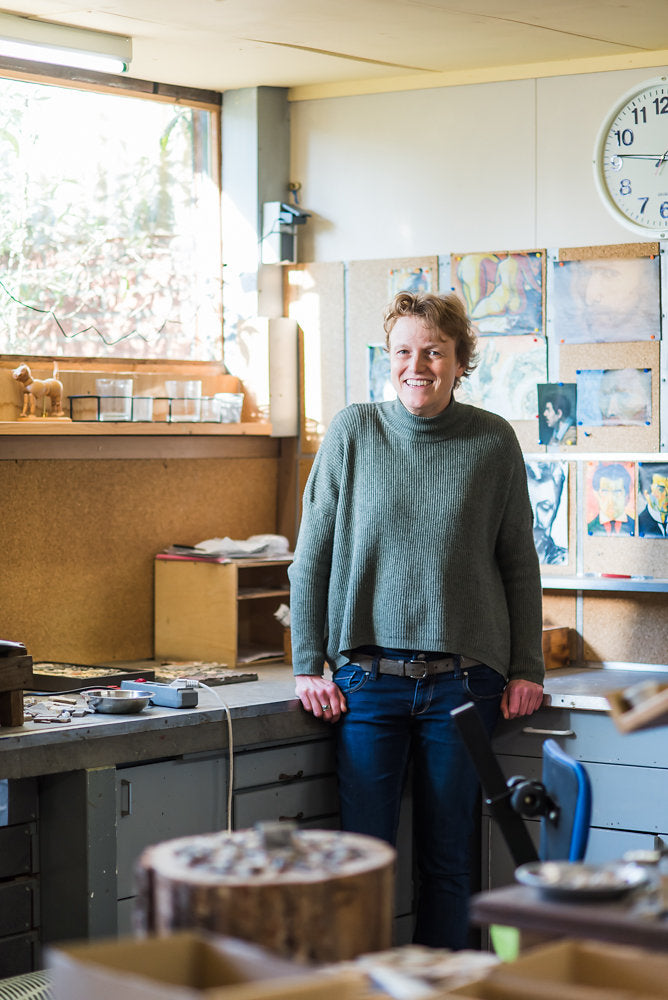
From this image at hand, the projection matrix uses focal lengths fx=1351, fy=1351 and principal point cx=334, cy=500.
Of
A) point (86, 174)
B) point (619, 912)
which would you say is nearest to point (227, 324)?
point (86, 174)

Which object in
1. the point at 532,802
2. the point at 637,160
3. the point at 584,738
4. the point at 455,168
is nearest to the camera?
the point at 532,802

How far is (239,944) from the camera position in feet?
4.66

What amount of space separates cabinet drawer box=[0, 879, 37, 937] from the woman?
729mm

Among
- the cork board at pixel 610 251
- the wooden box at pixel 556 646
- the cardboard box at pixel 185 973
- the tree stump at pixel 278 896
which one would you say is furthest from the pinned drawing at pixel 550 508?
the cardboard box at pixel 185 973

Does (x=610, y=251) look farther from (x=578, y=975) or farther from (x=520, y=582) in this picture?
(x=578, y=975)

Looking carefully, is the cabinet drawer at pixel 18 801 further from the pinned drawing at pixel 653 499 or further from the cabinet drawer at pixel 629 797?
the pinned drawing at pixel 653 499

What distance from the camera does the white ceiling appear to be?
3205 millimetres

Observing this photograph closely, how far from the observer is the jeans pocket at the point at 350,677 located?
10.2 feet

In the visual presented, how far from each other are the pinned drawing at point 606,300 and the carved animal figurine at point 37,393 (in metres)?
1.38

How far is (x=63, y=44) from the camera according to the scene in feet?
11.0

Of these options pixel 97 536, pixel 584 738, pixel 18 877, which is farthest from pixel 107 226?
pixel 584 738

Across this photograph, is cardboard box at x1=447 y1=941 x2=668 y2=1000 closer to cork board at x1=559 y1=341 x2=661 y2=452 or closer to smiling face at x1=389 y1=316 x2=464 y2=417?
smiling face at x1=389 y1=316 x2=464 y2=417

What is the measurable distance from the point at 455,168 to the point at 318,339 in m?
0.65

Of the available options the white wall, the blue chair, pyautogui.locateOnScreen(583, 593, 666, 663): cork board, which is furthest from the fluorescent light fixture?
the blue chair
